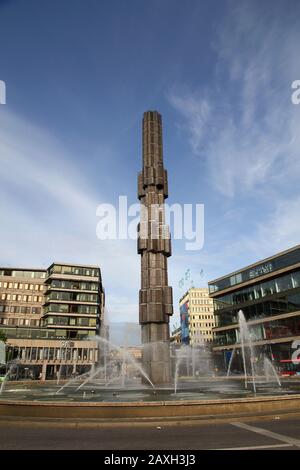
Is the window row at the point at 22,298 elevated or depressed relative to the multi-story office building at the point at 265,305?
elevated

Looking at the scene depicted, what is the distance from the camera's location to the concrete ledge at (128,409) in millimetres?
12047

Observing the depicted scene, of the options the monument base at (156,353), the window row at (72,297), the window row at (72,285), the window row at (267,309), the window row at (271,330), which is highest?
the window row at (72,285)

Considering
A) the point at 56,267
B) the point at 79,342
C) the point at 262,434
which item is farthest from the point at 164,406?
the point at 56,267

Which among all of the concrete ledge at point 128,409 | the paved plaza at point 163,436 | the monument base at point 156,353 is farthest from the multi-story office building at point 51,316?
the paved plaza at point 163,436

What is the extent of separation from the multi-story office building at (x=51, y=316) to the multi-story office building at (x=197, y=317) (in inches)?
2154

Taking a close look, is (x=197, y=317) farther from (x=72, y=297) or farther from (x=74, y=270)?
(x=74, y=270)

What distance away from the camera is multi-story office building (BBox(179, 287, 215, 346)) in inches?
5080

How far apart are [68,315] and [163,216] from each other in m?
60.9

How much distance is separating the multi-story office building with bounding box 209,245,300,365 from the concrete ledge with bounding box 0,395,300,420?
157ft

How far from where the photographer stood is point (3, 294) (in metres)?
85.2

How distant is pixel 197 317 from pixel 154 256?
110m

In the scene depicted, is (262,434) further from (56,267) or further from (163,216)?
(56,267)

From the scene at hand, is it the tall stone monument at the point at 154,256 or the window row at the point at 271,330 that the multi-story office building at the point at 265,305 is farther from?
the tall stone monument at the point at 154,256

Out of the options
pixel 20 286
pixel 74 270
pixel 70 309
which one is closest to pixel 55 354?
pixel 70 309
